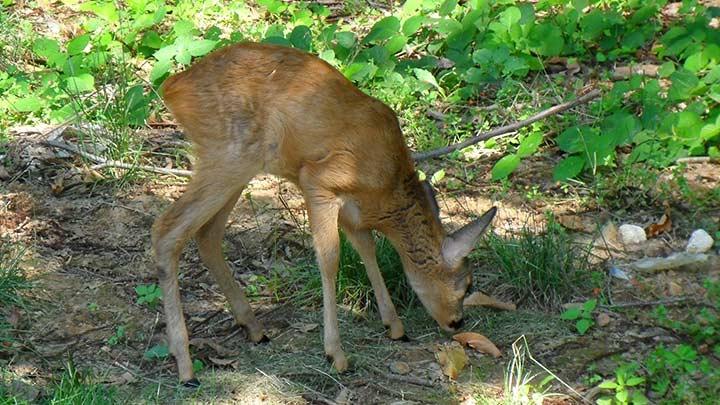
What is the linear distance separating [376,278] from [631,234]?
6.25 ft

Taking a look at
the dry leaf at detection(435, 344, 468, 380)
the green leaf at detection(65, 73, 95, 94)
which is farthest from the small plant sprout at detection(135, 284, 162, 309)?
the green leaf at detection(65, 73, 95, 94)

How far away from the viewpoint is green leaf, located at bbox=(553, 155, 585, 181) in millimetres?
7859

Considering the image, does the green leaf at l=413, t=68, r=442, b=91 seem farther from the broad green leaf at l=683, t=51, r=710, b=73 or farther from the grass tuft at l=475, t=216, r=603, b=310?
the grass tuft at l=475, t=216, r=603, b=310

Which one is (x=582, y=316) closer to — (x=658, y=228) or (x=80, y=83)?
(x=658, y=228)

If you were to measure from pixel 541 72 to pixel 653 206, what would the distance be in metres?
1.92

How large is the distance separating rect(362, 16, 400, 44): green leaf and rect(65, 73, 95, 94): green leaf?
2.24 meters

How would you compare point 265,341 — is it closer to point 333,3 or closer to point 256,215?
point 256,215

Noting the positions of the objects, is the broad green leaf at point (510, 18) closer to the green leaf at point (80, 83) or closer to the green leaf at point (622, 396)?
the green leaf at point (80, 83)

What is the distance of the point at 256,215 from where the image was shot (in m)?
7.69

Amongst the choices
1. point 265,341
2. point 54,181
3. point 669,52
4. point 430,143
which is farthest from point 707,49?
point 54,181

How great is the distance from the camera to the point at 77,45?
Result: 9148 mm

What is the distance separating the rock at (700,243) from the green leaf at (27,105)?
4.95 m

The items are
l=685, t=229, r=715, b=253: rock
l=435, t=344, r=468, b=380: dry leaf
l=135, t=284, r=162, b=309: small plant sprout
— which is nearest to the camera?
l=435, t=344, r=468, b=380: dry leaf

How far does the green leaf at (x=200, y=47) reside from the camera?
A: 8914 mm
